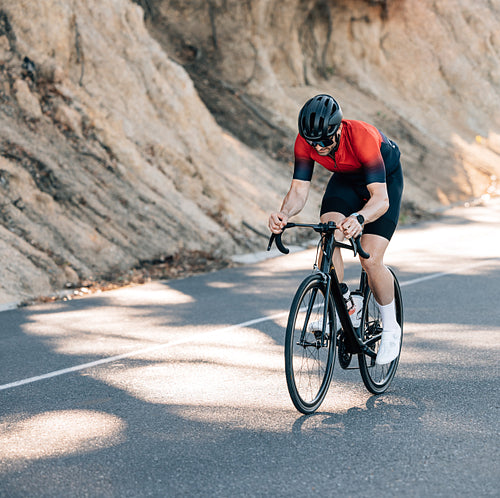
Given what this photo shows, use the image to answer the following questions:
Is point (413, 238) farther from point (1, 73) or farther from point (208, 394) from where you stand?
point (208, 394)

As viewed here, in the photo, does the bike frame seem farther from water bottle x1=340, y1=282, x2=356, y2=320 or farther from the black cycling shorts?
the black cycling shorts

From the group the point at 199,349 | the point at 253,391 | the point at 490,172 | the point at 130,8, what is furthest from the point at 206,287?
the point at 490,172

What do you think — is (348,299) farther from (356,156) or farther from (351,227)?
(356,156)

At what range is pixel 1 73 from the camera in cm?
1404

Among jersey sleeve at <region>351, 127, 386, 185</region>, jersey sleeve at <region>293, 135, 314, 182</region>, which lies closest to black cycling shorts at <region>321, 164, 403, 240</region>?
jersey sleeve at <region>293, 135, 314, 182</region>

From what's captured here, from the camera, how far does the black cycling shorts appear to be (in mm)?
5477

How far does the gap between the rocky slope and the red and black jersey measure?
231 inches

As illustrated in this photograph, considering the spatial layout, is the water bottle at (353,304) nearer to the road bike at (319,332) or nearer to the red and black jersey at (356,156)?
the road bike at (319,332)

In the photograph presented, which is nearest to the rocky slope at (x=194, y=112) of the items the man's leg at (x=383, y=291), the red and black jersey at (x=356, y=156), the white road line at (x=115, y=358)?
the white road line at (x=115, y=358)

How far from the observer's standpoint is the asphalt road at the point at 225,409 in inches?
162

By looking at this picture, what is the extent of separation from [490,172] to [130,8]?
511 inches

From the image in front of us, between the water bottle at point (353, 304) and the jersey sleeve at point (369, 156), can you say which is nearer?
the jersey sleeve at point (369, 156)

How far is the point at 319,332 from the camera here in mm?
5156

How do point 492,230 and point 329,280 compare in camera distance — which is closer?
point 329,280
